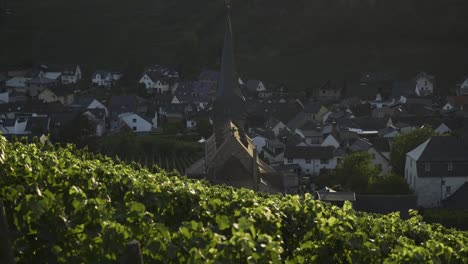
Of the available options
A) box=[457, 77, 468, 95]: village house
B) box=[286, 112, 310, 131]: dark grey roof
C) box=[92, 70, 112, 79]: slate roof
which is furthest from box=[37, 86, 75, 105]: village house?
box=[457, 77, 468, 95]: village house

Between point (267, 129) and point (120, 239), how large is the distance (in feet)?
155

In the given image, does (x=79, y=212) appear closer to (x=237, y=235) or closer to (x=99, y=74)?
(x=237, y=235)

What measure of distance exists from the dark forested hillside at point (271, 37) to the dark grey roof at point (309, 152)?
40.3 m

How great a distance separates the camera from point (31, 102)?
6369 centimetres

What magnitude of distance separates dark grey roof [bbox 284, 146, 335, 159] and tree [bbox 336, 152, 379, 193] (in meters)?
4.55

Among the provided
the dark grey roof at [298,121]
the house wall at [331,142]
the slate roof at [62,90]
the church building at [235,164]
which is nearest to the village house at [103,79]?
the slate roof at [62,90]

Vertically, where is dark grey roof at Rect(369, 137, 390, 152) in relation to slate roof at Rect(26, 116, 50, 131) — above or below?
below

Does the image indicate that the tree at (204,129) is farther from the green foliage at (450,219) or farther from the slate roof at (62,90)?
the slate roof at (62,90)

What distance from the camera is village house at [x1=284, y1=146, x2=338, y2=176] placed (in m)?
40.0

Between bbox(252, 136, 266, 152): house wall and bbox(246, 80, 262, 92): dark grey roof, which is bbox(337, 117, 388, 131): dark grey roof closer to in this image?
bbox(252, 136, 266, 152): house wall

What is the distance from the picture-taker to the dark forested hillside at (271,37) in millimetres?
85438

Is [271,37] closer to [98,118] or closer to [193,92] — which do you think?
[193,92]

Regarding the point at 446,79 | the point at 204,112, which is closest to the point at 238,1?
the point at 446,79

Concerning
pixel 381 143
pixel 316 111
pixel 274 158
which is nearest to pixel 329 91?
pixel 316 111
